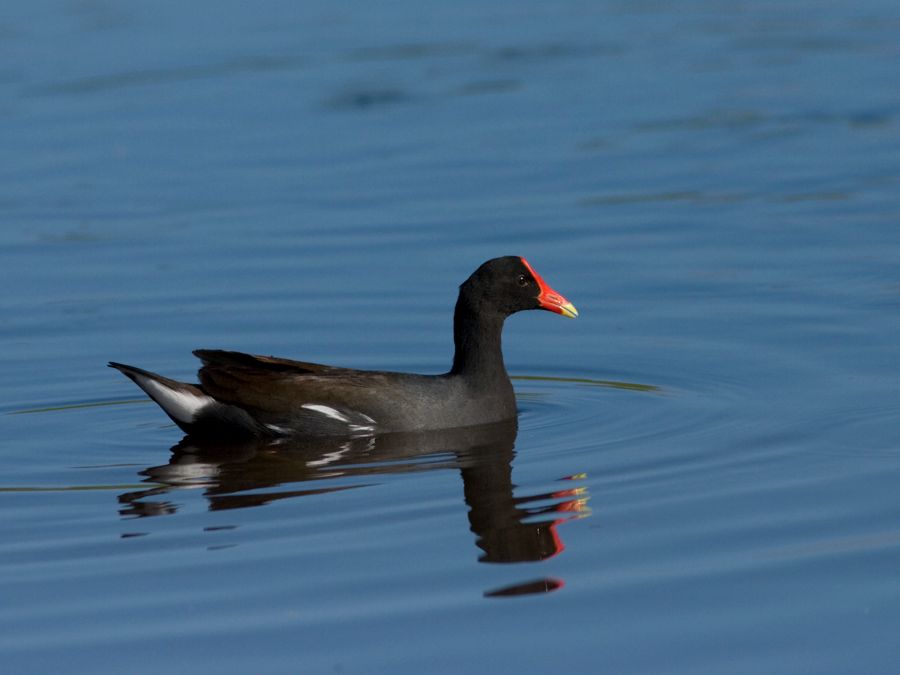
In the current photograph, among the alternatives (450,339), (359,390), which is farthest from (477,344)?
(450,339)

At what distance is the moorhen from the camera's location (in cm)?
945

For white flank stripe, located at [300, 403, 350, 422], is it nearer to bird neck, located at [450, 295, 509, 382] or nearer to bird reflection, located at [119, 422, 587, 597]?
bird reflection, located at [119, 422, 587, 597]

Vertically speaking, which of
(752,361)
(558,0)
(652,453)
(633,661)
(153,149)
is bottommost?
(633,661)

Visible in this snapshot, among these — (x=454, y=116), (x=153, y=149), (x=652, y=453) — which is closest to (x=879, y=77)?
(x=454, y=116)

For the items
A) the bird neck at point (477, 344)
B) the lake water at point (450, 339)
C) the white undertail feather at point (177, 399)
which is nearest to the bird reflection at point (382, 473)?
the lake water at point (450, 339)

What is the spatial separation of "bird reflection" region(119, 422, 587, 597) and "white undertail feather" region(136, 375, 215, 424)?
0.55 ft

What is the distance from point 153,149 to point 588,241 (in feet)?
19.6

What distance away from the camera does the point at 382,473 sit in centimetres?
859

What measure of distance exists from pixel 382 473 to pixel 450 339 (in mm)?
2800

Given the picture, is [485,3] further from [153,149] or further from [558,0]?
[153,149]

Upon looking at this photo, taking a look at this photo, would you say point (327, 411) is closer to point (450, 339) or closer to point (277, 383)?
point (277, 383)

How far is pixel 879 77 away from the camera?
19531 mm

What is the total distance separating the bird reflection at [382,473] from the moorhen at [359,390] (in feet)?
0.30

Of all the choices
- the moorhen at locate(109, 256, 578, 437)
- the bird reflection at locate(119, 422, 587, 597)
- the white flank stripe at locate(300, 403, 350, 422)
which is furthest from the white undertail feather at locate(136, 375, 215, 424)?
the white flank stripe at locate(300, 403, 350, 422)
